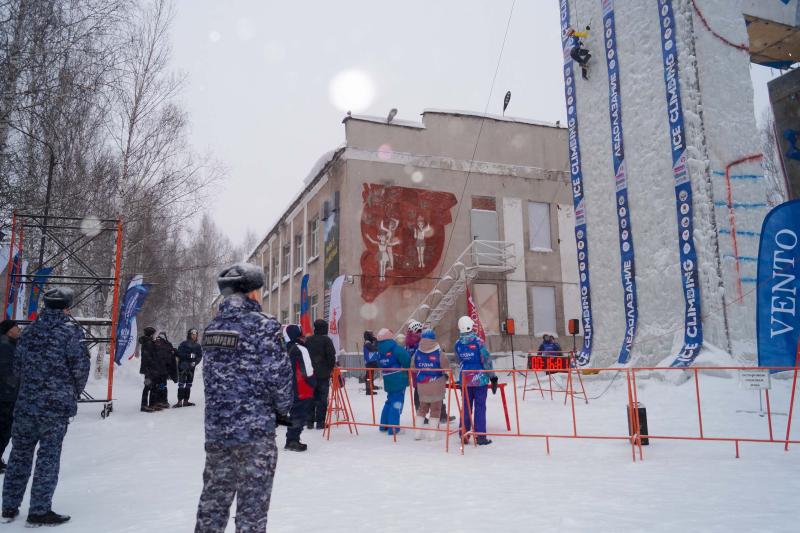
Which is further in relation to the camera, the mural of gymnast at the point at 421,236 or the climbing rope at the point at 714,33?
the mural of gymnast at the point at 421,236

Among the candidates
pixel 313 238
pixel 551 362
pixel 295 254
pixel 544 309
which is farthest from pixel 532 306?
pixel 295 254

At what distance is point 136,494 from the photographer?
553 cm

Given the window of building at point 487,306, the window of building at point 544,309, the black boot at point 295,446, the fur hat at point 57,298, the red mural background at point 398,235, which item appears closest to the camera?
the fur hat at point 57,298

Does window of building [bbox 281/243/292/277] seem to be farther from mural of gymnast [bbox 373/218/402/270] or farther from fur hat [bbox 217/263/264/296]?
fur hat [bbox 217/263/264/296]

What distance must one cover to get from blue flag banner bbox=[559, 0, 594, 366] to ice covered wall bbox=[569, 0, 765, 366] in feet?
0.76

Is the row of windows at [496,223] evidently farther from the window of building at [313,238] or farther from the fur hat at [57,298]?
the fur hat at [57,298]

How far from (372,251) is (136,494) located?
48.5 ft

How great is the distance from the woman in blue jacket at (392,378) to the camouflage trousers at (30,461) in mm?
4575

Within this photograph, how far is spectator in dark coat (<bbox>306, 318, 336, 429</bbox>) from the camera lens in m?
9.01

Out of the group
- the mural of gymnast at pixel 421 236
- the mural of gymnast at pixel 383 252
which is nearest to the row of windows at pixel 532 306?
the mural of gymnast at pixel 421 236

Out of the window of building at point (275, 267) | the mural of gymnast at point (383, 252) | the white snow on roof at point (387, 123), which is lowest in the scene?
the mural of gymnast at point (383, 252)

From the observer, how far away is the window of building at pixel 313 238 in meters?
23.8

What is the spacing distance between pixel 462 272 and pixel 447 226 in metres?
2.04

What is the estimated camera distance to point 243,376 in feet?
10.6
